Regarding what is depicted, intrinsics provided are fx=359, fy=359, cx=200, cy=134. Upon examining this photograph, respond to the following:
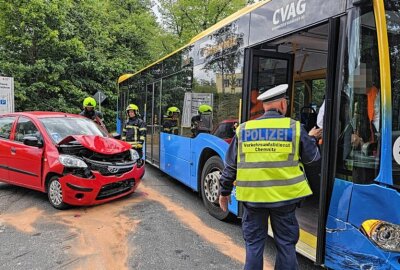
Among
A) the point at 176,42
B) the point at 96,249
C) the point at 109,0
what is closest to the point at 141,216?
the point at 96,249

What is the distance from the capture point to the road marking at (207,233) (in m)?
4.14

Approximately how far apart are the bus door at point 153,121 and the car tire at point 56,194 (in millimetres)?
2989

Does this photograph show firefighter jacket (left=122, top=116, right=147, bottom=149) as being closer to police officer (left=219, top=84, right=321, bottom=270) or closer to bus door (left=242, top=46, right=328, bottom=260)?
bus door (left=242, top=46, right=328, bottom=260)

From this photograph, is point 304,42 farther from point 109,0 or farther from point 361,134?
point 109,0

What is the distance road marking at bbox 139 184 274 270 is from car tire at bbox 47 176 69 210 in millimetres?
1582

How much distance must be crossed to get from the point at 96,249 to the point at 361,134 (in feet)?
10.4

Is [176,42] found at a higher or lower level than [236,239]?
higher

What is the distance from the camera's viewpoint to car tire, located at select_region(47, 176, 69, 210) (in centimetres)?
577

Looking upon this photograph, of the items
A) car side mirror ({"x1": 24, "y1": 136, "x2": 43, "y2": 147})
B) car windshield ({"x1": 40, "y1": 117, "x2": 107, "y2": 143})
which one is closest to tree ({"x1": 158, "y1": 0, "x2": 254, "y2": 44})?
car windshield ({"x1": 40, "y1": 117, "x2": 107, "y2": 143})

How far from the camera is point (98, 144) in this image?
6.07 metres

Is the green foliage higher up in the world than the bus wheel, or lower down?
higher up

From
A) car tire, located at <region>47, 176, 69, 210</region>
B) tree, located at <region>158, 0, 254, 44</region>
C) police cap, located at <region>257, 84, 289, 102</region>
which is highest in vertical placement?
tree, located at <region>158, 0, 254, 44</region>

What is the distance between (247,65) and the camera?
4.48m

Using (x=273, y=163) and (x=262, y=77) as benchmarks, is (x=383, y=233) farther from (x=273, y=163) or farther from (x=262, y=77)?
(x=262, y=77)
